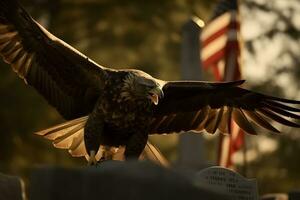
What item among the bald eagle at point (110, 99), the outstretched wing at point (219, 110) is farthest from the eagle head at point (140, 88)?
the outstretched wing at point (219, 110)

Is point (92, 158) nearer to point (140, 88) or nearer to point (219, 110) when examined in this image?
point (140, 88)

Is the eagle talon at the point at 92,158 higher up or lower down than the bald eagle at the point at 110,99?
lower down

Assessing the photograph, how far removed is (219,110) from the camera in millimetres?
8648

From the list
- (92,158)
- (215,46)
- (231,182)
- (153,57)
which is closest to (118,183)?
(92,158)

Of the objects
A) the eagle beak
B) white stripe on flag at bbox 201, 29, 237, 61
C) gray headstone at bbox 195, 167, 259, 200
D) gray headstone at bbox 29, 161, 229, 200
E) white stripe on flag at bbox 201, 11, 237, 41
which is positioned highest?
white stripe on flag at bbox 201, 11, 237, 41

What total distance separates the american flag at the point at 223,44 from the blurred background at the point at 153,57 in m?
3.55

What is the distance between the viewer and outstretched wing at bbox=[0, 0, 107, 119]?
303 inches

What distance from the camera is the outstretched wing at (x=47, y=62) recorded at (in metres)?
7.68

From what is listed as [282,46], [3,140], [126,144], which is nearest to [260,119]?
[126,144]

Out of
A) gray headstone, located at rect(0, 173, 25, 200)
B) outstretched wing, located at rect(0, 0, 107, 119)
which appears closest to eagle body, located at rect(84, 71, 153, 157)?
outstretched wing, located at rect(0, 0, 107, 119)

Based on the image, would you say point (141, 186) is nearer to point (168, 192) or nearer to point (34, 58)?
point (168, 192)

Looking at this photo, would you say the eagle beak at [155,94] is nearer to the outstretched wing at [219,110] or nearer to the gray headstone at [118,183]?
the outstretched wing at [219,110]

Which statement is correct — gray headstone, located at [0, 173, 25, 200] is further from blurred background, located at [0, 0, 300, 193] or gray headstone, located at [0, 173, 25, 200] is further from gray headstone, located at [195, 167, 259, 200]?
blurred background, located at [0, 0, 300, 193]

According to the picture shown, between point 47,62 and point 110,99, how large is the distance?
1.29 meters
